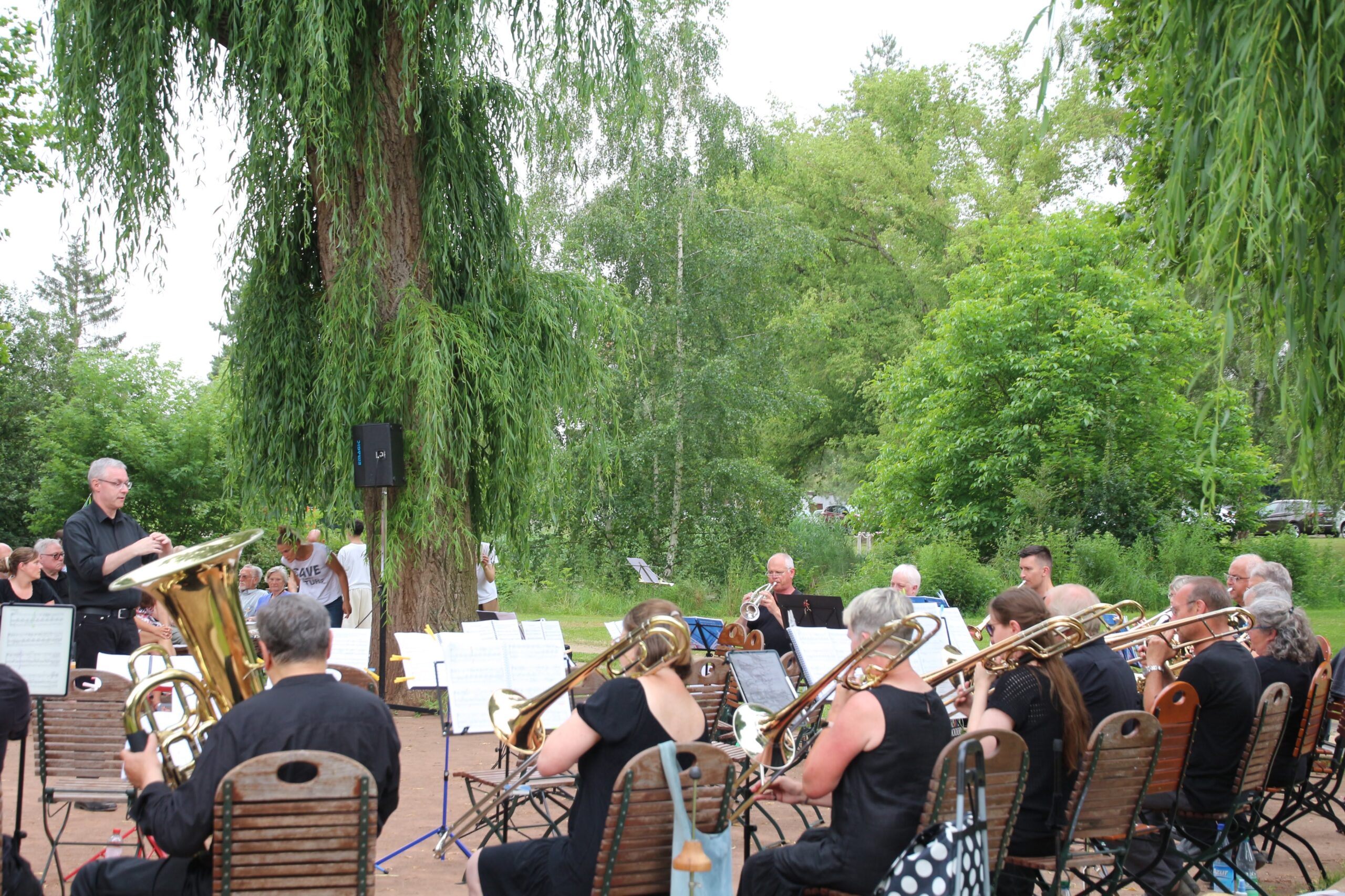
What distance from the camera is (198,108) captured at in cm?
961

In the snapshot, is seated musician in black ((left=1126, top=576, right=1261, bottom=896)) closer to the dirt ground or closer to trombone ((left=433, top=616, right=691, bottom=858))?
the dirt ground

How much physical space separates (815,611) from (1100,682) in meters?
4.34

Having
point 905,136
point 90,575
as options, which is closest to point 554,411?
point 90,575

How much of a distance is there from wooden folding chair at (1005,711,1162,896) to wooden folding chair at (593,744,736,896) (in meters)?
1.30

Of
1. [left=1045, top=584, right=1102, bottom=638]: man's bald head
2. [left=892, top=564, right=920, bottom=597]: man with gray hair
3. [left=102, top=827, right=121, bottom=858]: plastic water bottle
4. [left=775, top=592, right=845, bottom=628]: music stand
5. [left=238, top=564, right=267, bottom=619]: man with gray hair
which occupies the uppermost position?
[left=1045, top=584, right=1102, bottom=638]: man's bald head

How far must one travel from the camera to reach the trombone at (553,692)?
151 inches

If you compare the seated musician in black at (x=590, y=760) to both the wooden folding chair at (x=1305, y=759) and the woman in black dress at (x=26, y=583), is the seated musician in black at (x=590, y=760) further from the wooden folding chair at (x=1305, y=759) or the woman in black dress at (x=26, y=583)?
the woman in black dress at (x=26, y=583)

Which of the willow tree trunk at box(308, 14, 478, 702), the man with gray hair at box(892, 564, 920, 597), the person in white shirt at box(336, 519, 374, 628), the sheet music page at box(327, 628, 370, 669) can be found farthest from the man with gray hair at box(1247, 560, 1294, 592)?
the person in white shirt at box(336, 519, 374, 628)

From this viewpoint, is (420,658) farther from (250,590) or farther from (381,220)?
(250,590)

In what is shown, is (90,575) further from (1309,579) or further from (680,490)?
(1309,579)

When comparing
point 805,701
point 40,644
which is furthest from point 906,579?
point 40,644

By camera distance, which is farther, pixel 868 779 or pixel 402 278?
pixel 402 278

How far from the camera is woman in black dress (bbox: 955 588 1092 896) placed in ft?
13.4

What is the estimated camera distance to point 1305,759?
18.2 ft
